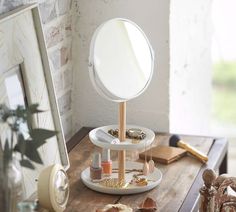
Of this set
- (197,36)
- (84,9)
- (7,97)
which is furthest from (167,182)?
(197,36)

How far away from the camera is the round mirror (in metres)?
1.77

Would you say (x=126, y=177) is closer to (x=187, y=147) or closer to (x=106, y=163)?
(x=106, y=163)

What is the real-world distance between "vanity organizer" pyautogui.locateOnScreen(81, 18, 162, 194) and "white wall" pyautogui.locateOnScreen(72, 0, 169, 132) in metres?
0.38

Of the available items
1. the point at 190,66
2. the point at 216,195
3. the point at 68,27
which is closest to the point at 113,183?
the point at 216,195

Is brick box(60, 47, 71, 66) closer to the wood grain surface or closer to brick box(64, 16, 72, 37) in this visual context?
brick box(64, 16, 72, 37)

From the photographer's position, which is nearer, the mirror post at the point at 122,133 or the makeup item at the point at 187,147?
the mirror post at the point at 122,133

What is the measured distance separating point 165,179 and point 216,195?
285 mm

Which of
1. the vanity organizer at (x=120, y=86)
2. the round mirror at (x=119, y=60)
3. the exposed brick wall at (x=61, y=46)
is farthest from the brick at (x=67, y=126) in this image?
the round mirror at (x=119, y=60)

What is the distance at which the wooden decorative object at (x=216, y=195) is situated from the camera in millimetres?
1630

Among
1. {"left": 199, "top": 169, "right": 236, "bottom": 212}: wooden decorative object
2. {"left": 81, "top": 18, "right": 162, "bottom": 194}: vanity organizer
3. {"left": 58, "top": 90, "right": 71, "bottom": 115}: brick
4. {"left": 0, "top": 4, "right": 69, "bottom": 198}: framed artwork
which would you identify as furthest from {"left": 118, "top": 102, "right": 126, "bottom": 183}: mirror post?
{"left": 58, "top": 90, "right": 71, "bottom": 115}: brick

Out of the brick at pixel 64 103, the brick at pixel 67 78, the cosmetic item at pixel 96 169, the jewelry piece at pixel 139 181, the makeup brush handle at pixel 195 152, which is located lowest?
the makeup brush handle at pixel 195 152

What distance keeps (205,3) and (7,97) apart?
1182 mm

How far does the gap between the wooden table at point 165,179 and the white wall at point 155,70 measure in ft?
0.22

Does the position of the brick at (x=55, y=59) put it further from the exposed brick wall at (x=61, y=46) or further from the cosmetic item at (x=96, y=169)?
the cosmetic item at (x=96, y=169)
